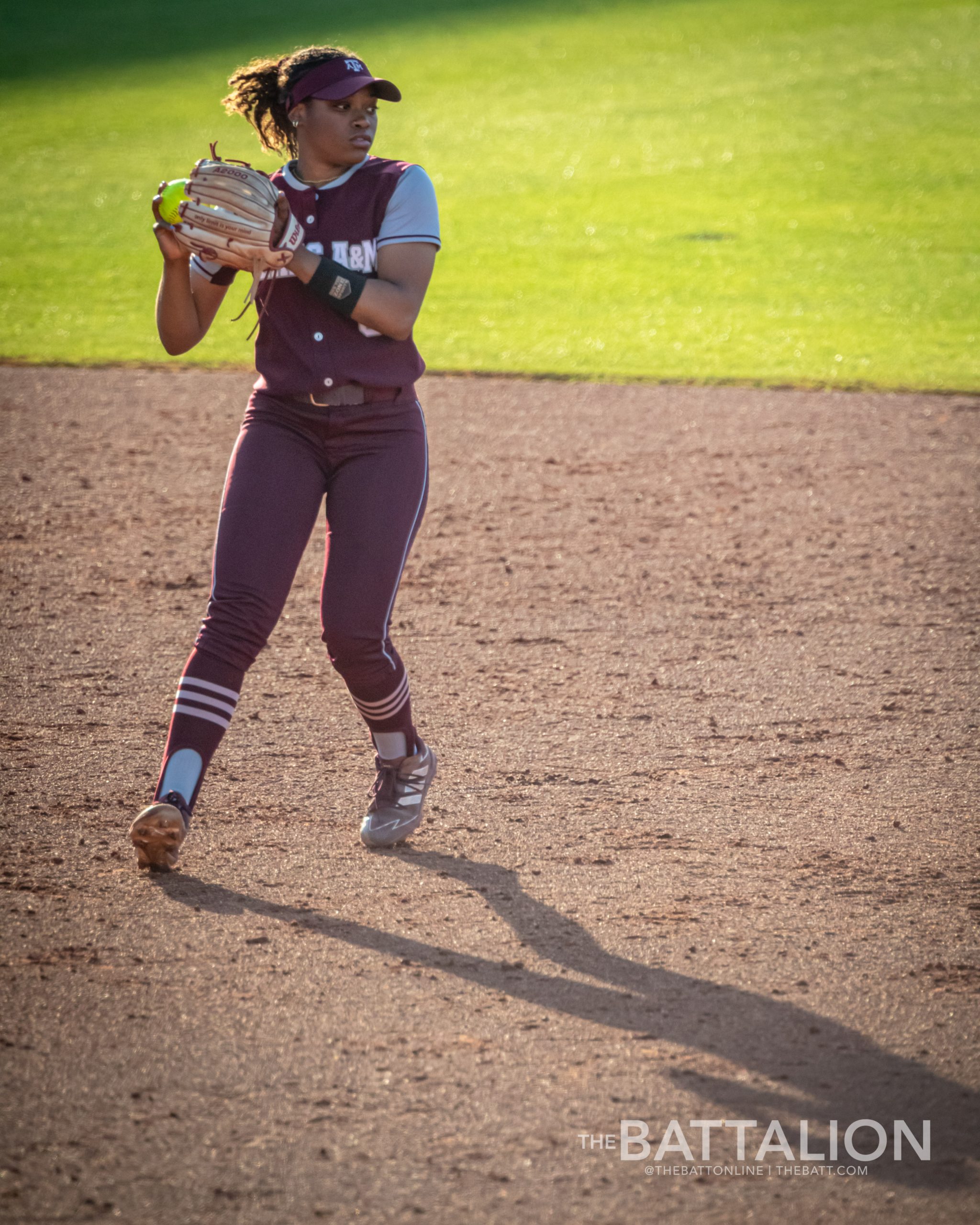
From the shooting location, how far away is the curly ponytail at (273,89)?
3.66 m

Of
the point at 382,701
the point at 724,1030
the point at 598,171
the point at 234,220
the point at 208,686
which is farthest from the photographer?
the point at 598,171

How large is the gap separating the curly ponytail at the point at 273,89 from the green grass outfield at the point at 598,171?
5870 millimetres

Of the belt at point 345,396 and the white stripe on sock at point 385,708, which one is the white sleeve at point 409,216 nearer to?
the belt at point 345,396

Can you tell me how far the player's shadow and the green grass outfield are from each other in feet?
22.4

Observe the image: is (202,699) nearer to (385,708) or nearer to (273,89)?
(385,708)

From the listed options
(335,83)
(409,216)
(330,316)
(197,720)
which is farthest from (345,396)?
(197,720)

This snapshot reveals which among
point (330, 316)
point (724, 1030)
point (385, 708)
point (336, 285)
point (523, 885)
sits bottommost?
point (523, 885)

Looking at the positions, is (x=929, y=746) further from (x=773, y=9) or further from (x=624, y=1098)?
(x=773, y=9)

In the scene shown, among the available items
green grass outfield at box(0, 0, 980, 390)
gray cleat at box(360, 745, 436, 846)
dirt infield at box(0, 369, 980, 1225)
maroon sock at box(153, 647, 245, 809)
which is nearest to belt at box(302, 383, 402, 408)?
maroon sock at box(153, 647, 245, 809)

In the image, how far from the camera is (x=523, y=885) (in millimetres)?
3545

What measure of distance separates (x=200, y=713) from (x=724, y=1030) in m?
1.55

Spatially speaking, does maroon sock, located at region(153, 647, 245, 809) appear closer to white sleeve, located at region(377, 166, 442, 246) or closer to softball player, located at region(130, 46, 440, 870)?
softball player, located at region(130, 46, 440, 870)

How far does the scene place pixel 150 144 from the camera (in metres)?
18.5

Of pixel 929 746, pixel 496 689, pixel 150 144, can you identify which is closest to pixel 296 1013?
pixel 496 689
